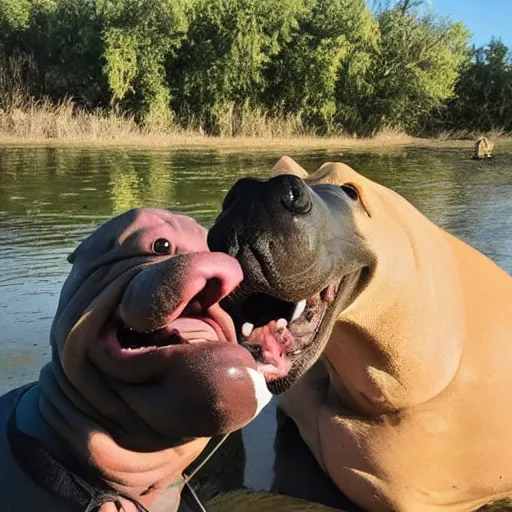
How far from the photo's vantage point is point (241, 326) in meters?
2.24

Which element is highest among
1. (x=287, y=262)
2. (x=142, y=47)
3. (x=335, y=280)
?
(x=142, y=47)

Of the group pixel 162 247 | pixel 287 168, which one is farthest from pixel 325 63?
pixel 162 247

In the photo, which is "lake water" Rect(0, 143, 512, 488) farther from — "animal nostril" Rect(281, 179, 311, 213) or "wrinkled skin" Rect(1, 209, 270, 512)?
"animal nostril" Rect(281, 179, 311, 213)

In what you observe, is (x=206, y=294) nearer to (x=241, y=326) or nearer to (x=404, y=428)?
(x=241, y=326)

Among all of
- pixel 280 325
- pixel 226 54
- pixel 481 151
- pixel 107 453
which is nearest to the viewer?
pixel 107 453

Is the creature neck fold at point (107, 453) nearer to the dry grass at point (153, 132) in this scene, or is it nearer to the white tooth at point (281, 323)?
the white tooth at point (281, 323)

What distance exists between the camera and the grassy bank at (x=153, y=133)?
72.3 feet

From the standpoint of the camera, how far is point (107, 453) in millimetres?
1978

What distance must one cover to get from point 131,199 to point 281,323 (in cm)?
870

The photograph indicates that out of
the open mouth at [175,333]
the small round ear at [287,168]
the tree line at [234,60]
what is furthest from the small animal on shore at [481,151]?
the open mouth at [175,333]

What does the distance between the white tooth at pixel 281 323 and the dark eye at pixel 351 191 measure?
0.52m

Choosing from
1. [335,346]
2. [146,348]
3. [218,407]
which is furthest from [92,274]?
[335,346]

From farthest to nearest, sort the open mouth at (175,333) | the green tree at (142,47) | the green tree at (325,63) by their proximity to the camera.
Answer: the green tree at (325,63), the green tree at (142,47), the open mouth at (175,333)

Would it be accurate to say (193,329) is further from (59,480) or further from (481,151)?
(481,151)
